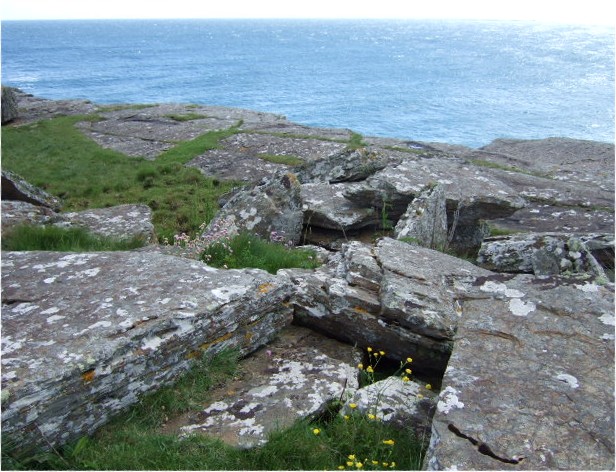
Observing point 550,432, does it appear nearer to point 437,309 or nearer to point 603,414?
point 603,414

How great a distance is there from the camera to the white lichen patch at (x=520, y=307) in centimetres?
459

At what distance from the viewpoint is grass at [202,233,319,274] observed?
6.97 metres

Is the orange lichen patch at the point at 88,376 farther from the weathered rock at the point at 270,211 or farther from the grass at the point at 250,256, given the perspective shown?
the weathered rock at the point at 270,211

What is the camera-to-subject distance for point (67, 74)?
3147 inches

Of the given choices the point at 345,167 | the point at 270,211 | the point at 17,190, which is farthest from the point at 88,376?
the point at 345,167

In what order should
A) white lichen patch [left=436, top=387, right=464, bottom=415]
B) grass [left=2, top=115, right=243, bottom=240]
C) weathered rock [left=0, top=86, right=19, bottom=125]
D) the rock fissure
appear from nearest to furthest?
the rock fissure, white lichen patch [left=436, top=387, right=464, bottom=415], grass [left=2, top=115, right=243, bottom=240], weathered rock [left=0, top=86, right=19, bottom=125]

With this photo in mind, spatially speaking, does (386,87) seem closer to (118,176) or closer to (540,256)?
(118,176)

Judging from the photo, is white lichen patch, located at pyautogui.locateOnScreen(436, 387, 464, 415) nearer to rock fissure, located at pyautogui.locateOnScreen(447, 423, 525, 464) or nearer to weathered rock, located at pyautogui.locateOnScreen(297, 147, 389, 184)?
rock fissure, located at pyautogui.locateOnScreen(447, 423, 525, 464)

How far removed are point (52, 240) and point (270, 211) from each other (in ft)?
11.3

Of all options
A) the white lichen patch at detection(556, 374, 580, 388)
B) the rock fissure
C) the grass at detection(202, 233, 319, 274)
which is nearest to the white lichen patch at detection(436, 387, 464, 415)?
the rock fissure

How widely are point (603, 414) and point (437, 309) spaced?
1.85 metres

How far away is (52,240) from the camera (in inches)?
283

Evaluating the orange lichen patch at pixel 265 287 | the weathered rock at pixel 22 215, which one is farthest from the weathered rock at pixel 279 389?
the weathered rock at pixel 22 215

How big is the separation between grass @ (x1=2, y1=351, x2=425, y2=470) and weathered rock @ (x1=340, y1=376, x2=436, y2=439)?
2.8 inches
